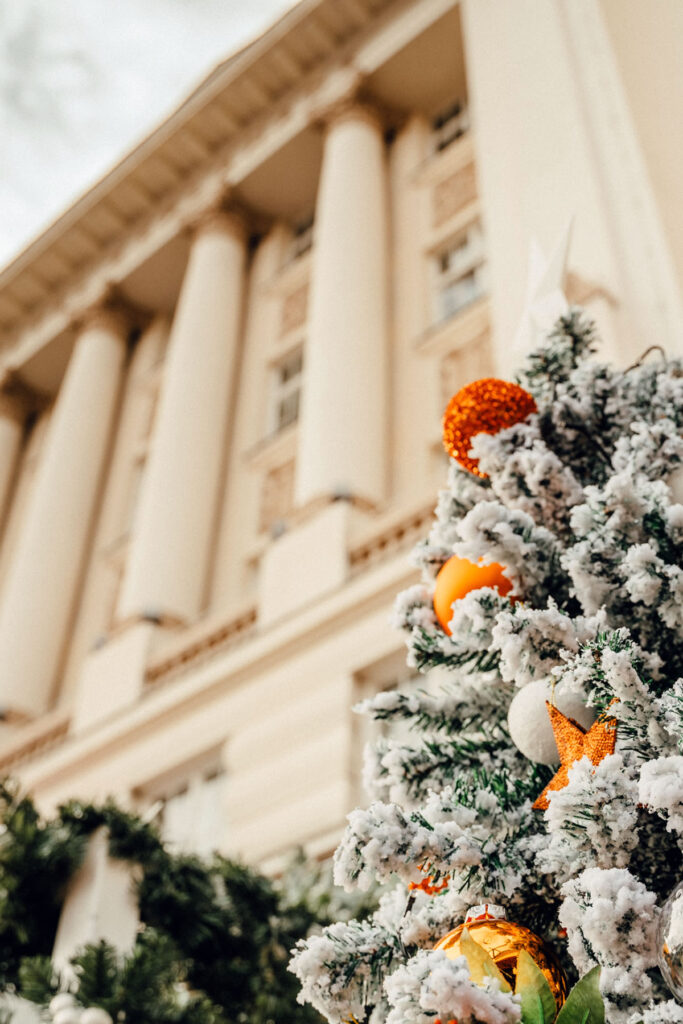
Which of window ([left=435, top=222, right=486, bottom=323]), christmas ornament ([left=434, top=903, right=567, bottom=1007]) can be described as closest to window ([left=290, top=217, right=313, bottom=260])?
window ([left=435, top=222, right=486, bottom=323])

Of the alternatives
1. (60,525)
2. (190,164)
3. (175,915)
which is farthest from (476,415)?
(190,164)

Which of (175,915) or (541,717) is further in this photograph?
(175,915)

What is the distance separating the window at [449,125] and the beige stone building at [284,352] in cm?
5

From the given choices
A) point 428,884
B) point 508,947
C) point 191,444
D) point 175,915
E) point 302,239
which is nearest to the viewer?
point 508,947

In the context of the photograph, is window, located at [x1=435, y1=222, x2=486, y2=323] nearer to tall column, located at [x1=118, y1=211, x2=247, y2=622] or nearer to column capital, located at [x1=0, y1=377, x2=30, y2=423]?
tall column, located at [x1=118, y1=211, x2=247, y2=622]

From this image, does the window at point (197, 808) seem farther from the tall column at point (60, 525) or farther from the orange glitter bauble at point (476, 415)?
the orange glitter bauble at point (476, 415)

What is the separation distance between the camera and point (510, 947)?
1.49 m

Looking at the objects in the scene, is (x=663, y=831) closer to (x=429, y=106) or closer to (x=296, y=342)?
(x=296, y=342)

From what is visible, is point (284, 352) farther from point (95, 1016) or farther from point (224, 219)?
point (95, 1016)

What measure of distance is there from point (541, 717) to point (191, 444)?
891 cm

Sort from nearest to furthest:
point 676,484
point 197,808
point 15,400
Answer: point 676,484 < point 197,808 < point 15,400

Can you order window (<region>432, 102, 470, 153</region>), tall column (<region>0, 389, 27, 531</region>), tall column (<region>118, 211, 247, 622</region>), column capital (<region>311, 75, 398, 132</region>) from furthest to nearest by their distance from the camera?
Result: tall column (<region>0, 389, 27, 531</region>) → column capital (<region>311, 75, 398, 132</region>) → window (<region>432, 102, 470, 153</region>) → tall column (<region>118, 211, 247, 622</region>)

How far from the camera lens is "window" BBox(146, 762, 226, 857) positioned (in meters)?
6.65

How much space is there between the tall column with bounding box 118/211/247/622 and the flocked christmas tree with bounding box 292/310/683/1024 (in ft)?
22.5
